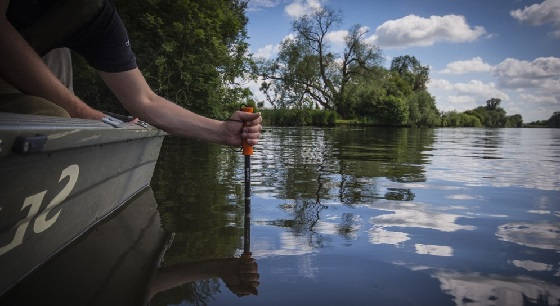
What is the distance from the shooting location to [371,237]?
243cm

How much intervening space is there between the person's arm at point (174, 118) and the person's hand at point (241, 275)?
0.75 m

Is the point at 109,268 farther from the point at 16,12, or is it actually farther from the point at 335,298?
the point at 16,12

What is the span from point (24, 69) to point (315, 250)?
1752 millimetres

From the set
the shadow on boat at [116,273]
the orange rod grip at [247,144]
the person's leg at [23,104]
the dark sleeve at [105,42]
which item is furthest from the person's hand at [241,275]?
the dark sleeve at [105,42]

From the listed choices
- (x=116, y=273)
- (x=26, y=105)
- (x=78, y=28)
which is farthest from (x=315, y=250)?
(x=78, y=28)

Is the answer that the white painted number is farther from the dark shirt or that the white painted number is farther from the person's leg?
the dark shirt

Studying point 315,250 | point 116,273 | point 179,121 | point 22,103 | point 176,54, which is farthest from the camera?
point 176,54

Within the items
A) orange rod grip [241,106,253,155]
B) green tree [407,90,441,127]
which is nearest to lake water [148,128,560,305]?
orange rod grip [241,106,253,155]

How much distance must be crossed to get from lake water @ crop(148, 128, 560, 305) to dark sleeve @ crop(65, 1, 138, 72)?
1091mm

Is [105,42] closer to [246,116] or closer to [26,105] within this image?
[26,105]

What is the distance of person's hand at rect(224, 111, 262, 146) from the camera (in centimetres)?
235

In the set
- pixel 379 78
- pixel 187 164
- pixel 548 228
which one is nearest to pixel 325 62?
pixel 379 78

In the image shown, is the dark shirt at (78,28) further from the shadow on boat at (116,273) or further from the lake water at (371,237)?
the lake water at (371,237)

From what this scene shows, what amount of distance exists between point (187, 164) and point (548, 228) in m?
4.51
